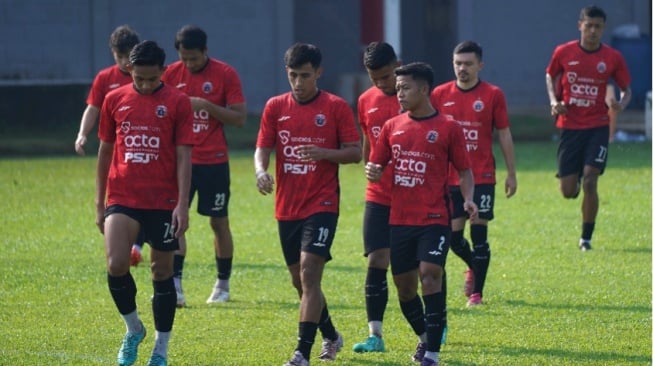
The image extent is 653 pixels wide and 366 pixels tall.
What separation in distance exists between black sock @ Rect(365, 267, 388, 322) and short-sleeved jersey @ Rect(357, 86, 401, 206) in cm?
48

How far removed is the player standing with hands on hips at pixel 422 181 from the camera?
8617 millimetres

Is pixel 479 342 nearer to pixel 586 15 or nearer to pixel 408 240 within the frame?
pixel 408 240

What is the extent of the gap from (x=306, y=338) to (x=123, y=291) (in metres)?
1.20

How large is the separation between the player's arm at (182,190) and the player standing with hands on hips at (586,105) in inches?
253

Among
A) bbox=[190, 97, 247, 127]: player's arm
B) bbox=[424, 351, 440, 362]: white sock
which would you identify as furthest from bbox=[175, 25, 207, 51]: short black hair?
bbox=[424, 351, 440, 362]: white sock

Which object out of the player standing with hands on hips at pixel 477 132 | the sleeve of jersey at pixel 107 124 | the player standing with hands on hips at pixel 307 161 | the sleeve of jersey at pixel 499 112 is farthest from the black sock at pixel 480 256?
the sleeve of jersey at pixel 107 124

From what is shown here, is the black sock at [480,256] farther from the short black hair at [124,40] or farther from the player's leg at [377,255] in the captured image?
the short black hair at [124,40]

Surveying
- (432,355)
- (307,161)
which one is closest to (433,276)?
(432,355)

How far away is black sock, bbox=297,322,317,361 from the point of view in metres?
8.54

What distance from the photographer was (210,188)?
11555mm

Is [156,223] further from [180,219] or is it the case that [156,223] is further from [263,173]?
[263,173]

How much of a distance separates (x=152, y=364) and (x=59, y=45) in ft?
66.8

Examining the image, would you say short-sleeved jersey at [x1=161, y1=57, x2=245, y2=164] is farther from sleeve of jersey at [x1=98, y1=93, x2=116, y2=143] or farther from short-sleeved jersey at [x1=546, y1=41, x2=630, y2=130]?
short-sleeved jersey at [x1=546, y1=41, x2=630, y2=130]

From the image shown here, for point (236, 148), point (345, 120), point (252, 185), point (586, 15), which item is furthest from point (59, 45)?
point (345, 120)
